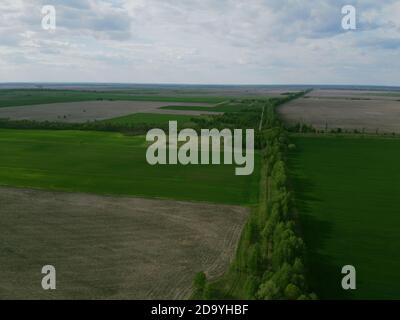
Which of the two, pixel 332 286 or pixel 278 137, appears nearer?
pixel 332 286

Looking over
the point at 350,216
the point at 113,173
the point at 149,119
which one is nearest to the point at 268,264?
the point at 350,216

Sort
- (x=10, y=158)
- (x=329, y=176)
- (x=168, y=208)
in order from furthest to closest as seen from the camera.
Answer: (x=10, y=158), (x=329, y=176), (x=168, y=208)

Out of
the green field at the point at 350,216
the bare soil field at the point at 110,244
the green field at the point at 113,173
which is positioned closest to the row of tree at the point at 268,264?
the bare soil field at the point at 110,244

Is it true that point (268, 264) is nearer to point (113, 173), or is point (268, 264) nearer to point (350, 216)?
point (350, 216)

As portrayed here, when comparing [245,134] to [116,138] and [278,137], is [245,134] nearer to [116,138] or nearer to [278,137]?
[278,137]

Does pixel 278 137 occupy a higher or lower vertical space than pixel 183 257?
higher

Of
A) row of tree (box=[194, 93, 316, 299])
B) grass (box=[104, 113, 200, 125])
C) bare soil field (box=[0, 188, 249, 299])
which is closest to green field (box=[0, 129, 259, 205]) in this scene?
bare soil field (box=[0, 188, 249, 299])

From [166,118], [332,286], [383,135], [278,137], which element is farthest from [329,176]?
[166,118]

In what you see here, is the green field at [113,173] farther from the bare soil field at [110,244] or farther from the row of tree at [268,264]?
the row of tree at [268,264]
